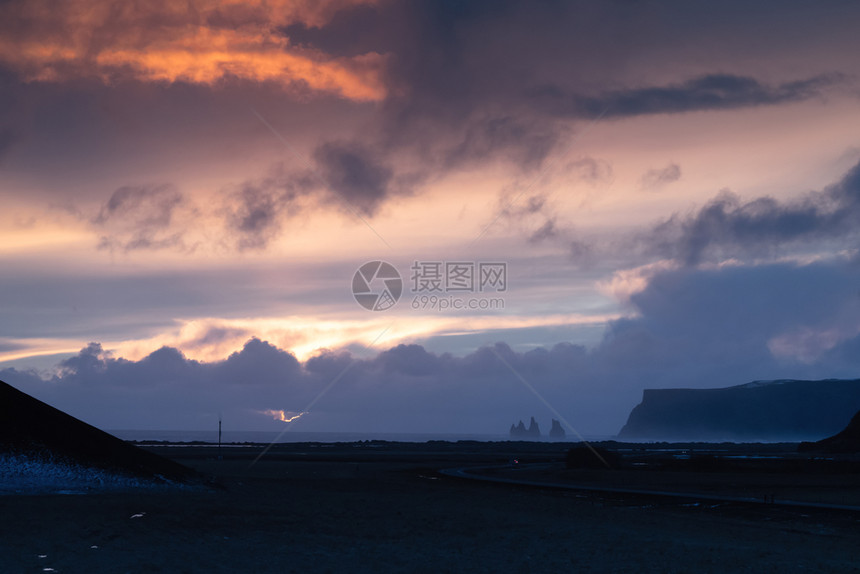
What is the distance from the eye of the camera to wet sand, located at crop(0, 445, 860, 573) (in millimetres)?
24578

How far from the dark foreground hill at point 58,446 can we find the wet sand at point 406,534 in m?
2.85

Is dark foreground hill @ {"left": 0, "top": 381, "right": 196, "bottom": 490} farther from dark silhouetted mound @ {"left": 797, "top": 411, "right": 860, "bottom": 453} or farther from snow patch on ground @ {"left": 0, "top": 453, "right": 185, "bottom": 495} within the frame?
dark silhouetted mound @ {"left": 797, "top": 411, "right": 860, "bottom": 453}

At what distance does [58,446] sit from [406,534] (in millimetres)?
22140

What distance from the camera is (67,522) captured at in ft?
100

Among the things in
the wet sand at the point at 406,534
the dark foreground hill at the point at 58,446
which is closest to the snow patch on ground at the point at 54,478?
the dark foreground hill at the point at 58,446

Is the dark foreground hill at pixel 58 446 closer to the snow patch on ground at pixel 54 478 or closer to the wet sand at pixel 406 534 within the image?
the snow patch on ground at pixel 54 478

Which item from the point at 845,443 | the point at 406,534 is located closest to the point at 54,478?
the point at 406,534

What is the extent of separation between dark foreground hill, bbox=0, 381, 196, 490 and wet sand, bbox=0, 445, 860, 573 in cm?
285

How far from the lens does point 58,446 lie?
41.7 metres

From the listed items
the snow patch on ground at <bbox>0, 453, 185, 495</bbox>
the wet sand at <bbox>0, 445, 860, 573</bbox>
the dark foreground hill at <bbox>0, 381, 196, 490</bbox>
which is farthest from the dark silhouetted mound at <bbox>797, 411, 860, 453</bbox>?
the snow patch on ground at <bbox>0, 453, 185, 495</bbox>

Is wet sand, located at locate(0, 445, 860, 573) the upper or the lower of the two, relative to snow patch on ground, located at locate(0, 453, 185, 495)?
lower

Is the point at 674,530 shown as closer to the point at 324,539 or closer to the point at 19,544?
the point at 324,539

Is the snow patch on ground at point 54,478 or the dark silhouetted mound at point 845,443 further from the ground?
the snow patch on ground at point 54,478

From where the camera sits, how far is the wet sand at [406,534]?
80.6 ft
